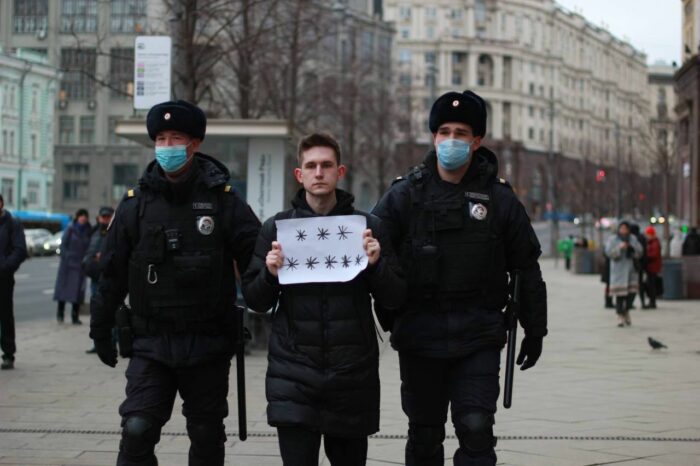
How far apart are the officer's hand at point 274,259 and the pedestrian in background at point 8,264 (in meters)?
7.92

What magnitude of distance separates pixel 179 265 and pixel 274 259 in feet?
2.09

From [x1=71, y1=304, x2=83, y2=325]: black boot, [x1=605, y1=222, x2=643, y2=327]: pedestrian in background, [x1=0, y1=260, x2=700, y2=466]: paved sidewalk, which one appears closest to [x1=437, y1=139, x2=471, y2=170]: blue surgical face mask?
[x1=0, y1=260, x2=700, y2=466]: paved sidewalk

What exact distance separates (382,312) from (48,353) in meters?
9.97

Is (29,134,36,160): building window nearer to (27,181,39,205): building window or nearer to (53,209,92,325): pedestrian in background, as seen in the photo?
(27,181,39,205): building window

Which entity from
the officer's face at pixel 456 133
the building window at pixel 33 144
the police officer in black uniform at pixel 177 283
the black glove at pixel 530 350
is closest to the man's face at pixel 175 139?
the police officer in black uniform at pixel 177 283

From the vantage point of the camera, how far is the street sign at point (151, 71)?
57.3ft

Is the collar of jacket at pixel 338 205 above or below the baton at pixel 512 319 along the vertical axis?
above

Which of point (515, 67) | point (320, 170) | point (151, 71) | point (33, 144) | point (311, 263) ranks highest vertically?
point (515, 67)

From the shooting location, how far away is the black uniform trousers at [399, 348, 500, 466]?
5938mm

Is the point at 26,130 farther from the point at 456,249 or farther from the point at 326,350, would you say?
the point at 326,350

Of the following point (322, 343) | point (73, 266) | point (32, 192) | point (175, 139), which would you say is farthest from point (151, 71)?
point (32, 192)

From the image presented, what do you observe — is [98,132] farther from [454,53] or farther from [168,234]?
[168,234]

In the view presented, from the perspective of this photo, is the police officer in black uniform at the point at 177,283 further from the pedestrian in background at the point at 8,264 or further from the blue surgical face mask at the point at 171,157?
the pedestrian in background at the point at 8,264

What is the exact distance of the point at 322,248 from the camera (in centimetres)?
575
